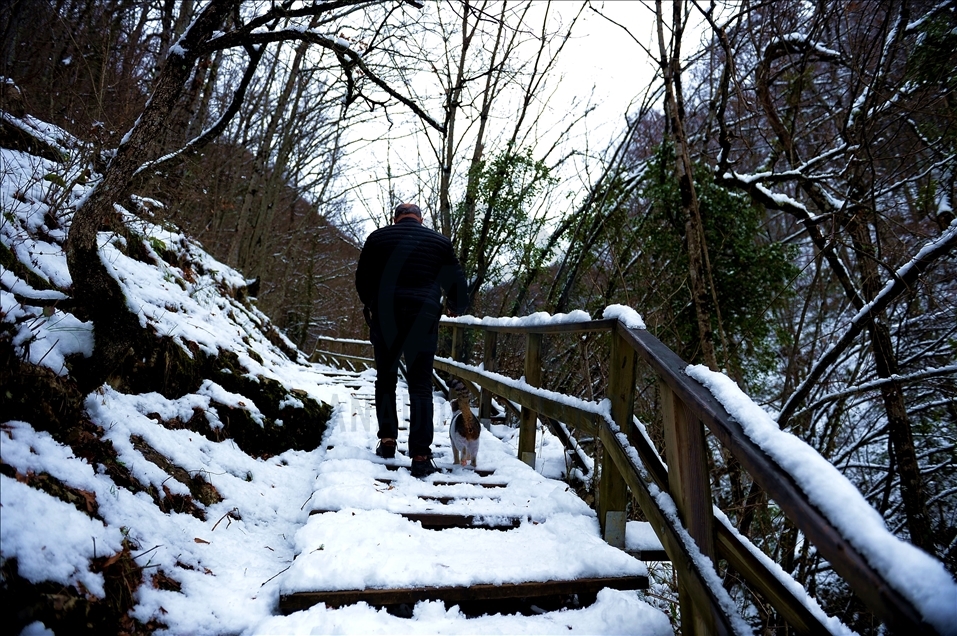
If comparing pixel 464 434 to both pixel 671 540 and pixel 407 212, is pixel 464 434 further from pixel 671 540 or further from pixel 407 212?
pixel 671 540

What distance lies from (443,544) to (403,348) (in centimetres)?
175

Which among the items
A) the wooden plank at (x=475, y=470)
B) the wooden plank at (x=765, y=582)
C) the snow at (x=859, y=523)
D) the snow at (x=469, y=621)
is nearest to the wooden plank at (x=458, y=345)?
the wooden plank at (x=475, y=470)

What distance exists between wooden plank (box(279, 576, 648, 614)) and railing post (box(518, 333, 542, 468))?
151 centimetres

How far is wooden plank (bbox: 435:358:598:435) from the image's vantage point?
267 centimetres

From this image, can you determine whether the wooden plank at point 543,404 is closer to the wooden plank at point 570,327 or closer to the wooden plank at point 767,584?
the wooden plank at point 570,327

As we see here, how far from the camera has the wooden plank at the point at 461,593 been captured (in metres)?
1.78

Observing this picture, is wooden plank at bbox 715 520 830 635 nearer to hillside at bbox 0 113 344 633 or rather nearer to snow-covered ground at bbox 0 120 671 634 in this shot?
snow-covered ground at bbox 0 120 671 634

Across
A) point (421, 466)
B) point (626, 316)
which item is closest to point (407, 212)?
point (421, 466)

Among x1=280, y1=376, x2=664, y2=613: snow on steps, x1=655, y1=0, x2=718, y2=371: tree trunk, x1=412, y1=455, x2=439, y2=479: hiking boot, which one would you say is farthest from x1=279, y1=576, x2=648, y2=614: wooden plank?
x1=655, y1=0, x2=718, y2=371: tree trunk

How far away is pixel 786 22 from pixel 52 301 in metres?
6.56

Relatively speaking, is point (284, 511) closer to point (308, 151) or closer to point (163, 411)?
point (163, 411)

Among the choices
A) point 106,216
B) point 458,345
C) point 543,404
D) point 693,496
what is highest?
point 106,216

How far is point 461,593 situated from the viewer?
1928 mm

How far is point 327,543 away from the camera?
6.93ft
